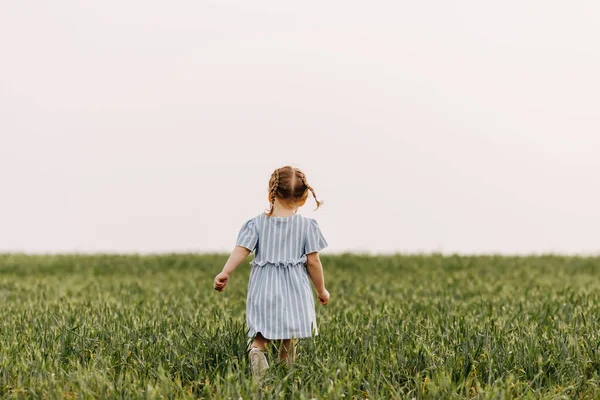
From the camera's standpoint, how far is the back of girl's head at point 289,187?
208 inches

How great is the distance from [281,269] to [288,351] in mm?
653

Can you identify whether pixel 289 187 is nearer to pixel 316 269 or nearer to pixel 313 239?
pixel 313 239

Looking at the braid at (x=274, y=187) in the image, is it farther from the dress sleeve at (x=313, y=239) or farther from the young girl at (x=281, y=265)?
the dress sleeve at (x=313, y=239)

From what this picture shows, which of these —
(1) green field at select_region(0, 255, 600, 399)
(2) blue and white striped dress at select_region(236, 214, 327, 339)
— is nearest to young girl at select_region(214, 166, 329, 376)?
(2) blue and white striped dress at select_region(236, 214, 327, 339)

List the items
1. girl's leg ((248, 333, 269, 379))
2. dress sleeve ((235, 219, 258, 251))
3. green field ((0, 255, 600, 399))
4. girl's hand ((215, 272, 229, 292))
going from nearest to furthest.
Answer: green field ((0, 255, 600, 399)) → girl's leg ((248, 333, 269, 379)) → girl's hand ((215, 272, 229, 292)) → dress sleeve ((235, 219, 258, 251))

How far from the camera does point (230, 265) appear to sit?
5.30 m

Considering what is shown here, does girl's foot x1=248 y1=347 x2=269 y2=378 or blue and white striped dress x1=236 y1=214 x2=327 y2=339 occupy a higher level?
blue and white striped dress x1=236 y1=214 x2=327 y2=339

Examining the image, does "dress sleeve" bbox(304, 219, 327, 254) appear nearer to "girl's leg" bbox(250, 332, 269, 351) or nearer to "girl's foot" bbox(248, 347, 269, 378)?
"girl's leg" bbox(250, 332, 269, 351)

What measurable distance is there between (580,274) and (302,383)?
14.1 metres

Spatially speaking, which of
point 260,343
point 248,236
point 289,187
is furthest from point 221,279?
point 289,187

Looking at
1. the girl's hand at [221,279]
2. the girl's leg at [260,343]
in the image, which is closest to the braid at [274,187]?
the girl's hand at [221,279]

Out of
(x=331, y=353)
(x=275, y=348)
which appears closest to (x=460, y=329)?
(x=331, y=353)

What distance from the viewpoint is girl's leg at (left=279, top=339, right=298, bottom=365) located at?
5.09 metres

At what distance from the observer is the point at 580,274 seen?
55.4ft
